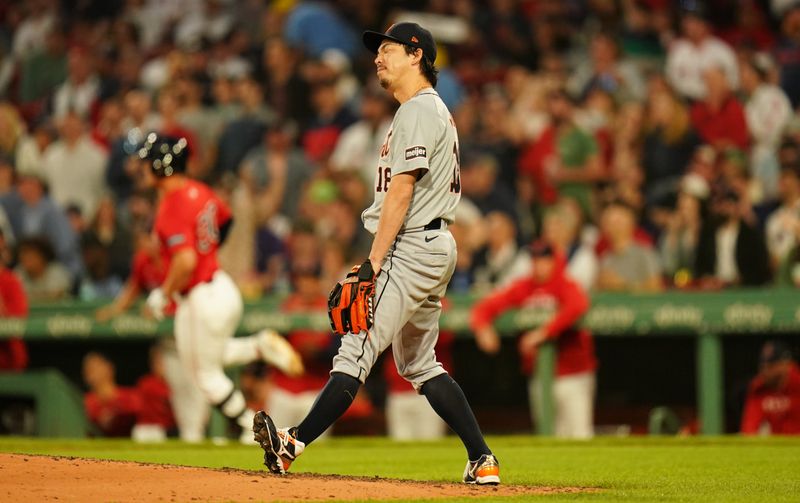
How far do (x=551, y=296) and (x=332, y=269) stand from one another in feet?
6.88

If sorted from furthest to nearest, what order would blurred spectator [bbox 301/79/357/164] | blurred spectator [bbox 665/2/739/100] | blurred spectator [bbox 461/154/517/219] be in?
blurred spectator [bbox 301/79/357/164] < blurred spectator [bbox 665/2/739/100] < blurred spectator [bbox 461/154/517/219]

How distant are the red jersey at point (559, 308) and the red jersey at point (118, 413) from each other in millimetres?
3289

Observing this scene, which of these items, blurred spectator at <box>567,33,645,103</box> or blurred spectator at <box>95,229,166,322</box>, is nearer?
blurred spectator at <box>95,229,166,322</box>

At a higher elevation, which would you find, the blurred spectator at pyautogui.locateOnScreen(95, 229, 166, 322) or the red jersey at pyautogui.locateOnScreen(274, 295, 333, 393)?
the blurred spectator at pyautogui.locateOnScreen(95, 229, 166, 322)

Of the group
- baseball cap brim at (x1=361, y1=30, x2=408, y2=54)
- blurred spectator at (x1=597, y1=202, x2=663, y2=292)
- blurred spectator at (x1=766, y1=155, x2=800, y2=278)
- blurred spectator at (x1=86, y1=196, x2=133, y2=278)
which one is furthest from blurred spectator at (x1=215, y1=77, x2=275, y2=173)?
baseball cap brim at (x1=361, y1=30, x2=408, y2=54)

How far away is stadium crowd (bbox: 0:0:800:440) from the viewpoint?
1134 centimetres

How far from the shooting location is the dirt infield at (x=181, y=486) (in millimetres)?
5059

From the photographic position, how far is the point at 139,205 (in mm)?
13203

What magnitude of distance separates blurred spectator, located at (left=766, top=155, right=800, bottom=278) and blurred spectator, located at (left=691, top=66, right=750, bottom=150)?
1063 mm

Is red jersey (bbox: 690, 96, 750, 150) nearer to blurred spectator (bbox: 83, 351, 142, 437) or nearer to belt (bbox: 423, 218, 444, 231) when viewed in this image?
blurred spectator (bbox: 83, 351, 142, 437)

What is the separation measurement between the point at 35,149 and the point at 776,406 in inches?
363

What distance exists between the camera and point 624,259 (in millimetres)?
11211

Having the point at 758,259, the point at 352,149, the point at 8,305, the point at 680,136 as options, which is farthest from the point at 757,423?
the point at 8,305

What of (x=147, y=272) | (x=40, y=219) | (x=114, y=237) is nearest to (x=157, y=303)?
(x=147, y=272)
